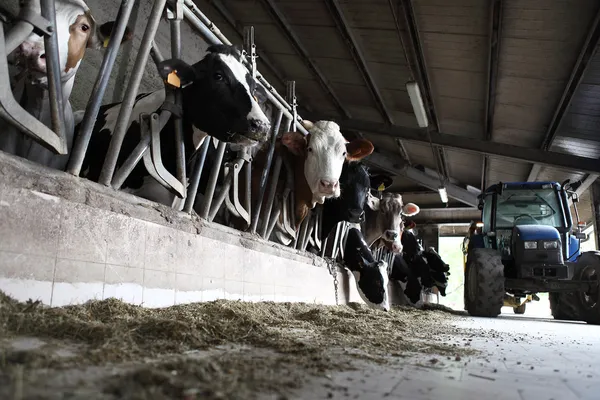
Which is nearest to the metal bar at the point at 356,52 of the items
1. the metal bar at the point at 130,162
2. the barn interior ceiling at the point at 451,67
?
the barn interior ceiling at the point at 451,67

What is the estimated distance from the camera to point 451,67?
291 inches

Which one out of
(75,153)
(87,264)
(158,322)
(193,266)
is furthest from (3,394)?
(193,266)

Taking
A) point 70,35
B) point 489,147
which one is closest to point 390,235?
point 489,147

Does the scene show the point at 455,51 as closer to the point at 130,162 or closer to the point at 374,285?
the point at 374,285

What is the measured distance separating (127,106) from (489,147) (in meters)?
8.51

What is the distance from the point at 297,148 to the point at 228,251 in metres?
1.88

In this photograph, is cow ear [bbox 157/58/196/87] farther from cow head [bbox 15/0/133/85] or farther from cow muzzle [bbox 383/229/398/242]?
cow muzzle [bbox 383/229/398/242]

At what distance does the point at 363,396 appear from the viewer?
1.16 m

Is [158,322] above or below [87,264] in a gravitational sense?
below

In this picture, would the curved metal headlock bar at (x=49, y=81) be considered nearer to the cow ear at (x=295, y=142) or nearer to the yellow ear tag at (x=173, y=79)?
the yellow ear tag at (x=173, y=79)

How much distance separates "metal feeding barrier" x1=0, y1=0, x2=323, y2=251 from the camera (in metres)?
2.25

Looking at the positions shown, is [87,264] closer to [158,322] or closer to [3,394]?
[158,322]

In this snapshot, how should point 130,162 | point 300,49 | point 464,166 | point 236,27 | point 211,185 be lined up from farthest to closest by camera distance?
point 464,166 < point 300,49 < point 236,27 < point 211,185 < point 130,162

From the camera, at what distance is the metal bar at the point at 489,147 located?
29.2 ft
